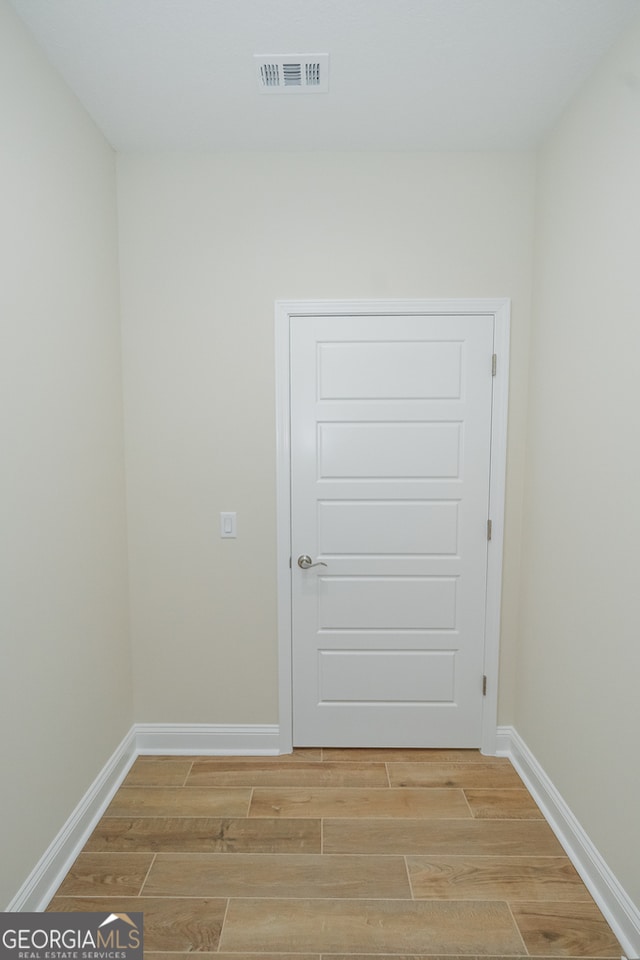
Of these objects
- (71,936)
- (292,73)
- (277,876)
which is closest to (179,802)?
(277,876)

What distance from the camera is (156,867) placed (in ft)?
6.27

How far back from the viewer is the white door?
248 centimetres

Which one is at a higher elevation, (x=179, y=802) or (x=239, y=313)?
(x=239, y=313)

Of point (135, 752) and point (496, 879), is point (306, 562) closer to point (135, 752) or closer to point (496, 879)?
point (135, 752)

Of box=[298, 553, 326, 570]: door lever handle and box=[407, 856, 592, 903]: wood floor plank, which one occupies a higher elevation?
box=[298, 553, 326, 570]: door lever handle

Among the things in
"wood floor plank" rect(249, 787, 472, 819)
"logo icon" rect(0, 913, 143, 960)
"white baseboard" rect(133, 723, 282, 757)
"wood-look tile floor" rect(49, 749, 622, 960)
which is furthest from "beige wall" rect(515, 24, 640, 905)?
"logo icon" rect(0, 913, 143, 960)

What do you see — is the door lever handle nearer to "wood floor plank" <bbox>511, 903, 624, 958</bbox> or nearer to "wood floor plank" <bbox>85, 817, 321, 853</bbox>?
"wood floor plank" <bbox>85, 817, 321, 853</bbox>

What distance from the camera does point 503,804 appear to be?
2254 mm

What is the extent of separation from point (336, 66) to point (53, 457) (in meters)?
1.72

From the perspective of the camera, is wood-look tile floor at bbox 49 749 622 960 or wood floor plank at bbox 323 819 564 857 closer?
wood-look tile floor at bbox 49 749 622 960

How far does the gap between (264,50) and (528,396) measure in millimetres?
1745

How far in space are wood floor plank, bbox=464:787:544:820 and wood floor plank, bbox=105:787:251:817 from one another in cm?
99

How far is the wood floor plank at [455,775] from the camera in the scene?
2383 mm

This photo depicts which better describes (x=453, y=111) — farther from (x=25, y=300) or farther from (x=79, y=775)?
(x=79, y=775)
